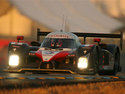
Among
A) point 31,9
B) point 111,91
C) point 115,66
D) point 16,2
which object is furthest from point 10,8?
point 111,91

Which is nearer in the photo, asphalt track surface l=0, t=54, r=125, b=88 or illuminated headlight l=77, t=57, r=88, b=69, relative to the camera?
asphalt track surface l=0, t=54, r=125, b=88

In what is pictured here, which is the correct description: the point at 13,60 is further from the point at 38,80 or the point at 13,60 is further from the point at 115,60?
the point at 115,60

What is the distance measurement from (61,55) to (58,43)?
973 millimetres

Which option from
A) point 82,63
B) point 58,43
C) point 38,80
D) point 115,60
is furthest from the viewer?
point 115,60

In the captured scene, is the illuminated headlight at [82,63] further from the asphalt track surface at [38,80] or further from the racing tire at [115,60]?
the racing tire at [115,60]

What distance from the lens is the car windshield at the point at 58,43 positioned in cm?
1184

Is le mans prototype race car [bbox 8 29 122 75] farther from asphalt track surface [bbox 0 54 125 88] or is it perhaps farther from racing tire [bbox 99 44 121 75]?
racing tire [bbox 99 44 121 75]

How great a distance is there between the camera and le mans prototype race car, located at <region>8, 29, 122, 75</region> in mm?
10891

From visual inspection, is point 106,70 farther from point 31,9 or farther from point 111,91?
point 31,9

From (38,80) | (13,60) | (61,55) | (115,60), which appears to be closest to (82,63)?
(61,55)

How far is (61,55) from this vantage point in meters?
11.0

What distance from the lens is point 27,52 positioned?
450 inches

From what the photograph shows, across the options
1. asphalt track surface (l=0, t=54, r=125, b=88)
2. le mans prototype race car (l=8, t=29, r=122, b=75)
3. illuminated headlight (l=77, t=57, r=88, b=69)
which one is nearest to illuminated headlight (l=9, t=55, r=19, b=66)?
le mans prototype race car (l=8, t=29, r=122, b=75)

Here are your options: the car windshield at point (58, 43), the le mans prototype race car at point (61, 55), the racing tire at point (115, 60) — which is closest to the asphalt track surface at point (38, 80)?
the racing tire at point (115, 60)
